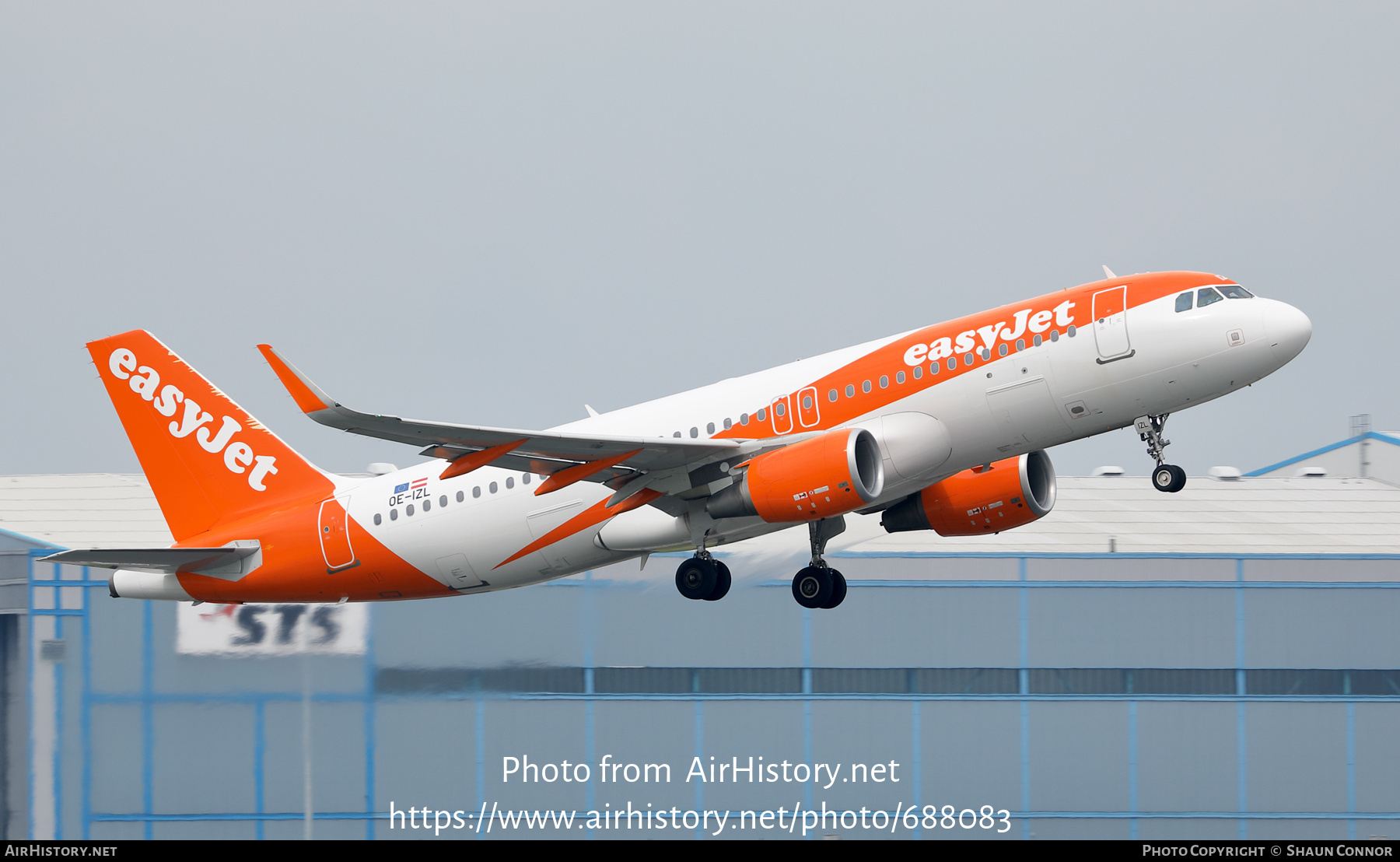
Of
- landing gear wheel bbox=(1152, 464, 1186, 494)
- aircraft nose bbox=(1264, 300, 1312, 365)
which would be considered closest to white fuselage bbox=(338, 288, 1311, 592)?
aircraft nose bbox=(1264, 300, 1312, 365)

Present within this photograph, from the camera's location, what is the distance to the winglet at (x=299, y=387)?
79.9ft

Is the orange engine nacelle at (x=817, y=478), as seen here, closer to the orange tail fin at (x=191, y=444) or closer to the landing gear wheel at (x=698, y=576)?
the landing gear wheel at (x=698, y=576)

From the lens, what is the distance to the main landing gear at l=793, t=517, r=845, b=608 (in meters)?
31.4

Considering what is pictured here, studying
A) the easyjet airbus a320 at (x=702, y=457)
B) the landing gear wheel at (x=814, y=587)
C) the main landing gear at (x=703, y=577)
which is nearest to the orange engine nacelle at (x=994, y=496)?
the easyjet airbus a320 at (x=702, y=457)

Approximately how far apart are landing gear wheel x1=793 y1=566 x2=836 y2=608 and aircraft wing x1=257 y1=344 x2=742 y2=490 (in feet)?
13.5

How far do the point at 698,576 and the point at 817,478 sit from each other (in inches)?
171

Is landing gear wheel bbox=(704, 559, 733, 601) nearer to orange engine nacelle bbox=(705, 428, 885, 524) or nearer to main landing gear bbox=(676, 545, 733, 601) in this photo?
main landing gear bbox=(676, 545, 733, 601)

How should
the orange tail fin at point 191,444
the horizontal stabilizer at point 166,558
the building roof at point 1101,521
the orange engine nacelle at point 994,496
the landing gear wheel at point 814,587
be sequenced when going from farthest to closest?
the building roof at point 1101,521 → the orange tail fin at point 191,444 → the landing gear wheel at point 814,587 → the orange engine nacelle at point 994,496 → the horizontal stabilizer at point 166,558

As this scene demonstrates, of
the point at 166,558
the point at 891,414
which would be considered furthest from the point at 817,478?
Answer: the point at 166,558

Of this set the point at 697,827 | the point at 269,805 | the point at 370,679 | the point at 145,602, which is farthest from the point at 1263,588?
the point at 145,602

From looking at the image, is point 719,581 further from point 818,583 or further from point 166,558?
point 166,558

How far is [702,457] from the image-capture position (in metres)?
28.6

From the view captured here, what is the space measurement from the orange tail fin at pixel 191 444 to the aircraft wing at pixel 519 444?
23.7 feet

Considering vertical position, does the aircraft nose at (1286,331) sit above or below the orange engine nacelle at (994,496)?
A: above
